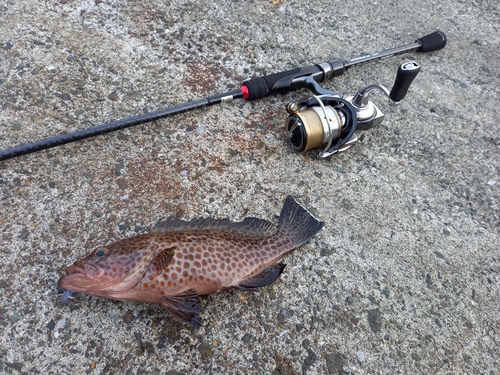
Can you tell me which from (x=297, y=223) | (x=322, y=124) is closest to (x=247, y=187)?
(x=297, y=223)

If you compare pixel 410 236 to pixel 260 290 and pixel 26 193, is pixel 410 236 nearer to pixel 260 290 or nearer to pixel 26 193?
pixel 260 290

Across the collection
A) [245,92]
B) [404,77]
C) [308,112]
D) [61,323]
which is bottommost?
[61,323]

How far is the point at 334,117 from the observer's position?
109 inches

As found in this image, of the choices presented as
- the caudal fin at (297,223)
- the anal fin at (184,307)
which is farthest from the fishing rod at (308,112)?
the anal fin at (184,307)

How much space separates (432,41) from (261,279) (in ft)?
10.1

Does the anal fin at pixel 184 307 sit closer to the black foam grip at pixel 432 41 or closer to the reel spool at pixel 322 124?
the reel spool at pixel 322 124

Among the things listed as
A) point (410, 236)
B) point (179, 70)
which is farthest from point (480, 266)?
point (179, 70)

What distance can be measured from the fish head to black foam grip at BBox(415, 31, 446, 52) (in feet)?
10.8

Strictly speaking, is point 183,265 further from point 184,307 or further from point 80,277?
point 80,277

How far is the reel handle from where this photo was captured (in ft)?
8.62

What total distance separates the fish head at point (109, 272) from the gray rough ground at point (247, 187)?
0.26 meters

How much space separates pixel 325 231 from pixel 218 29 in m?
2.32

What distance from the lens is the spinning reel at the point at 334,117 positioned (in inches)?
108

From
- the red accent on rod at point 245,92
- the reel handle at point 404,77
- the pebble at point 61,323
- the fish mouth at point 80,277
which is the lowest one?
the pebble at point 61,323
